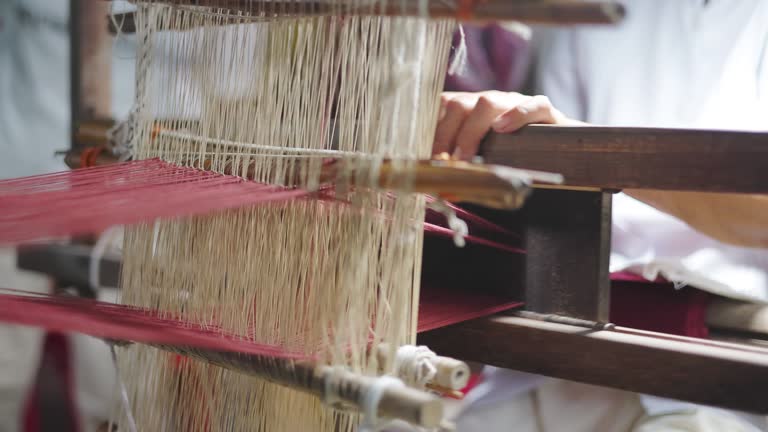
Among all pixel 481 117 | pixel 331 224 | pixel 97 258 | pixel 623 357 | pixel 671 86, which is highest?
pixel 671 86

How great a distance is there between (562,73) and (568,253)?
934 millimetres

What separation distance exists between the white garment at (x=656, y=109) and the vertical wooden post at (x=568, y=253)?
197mm

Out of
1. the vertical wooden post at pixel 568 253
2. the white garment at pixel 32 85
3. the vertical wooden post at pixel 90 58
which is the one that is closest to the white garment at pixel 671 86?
the vertical wooden post at pixel 568 253

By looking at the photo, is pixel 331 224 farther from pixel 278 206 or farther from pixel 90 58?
pixel 90 58

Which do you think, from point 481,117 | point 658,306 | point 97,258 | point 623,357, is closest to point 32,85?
point 97,258

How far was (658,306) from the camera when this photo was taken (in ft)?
3.46

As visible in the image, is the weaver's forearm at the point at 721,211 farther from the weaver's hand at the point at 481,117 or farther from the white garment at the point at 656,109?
the weaver's hand at the point at 481,117

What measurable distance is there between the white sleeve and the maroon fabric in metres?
0.67

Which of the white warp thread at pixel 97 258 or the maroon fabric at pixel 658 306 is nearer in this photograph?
the maroon fabric at pixel 658 306

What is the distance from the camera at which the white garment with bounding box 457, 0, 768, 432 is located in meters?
1.04

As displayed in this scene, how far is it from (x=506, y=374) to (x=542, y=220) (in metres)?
0.31

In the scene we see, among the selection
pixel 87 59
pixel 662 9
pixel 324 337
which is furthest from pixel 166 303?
pixel 662 9

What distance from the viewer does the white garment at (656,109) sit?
3.40 ft

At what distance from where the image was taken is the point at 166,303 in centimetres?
84
